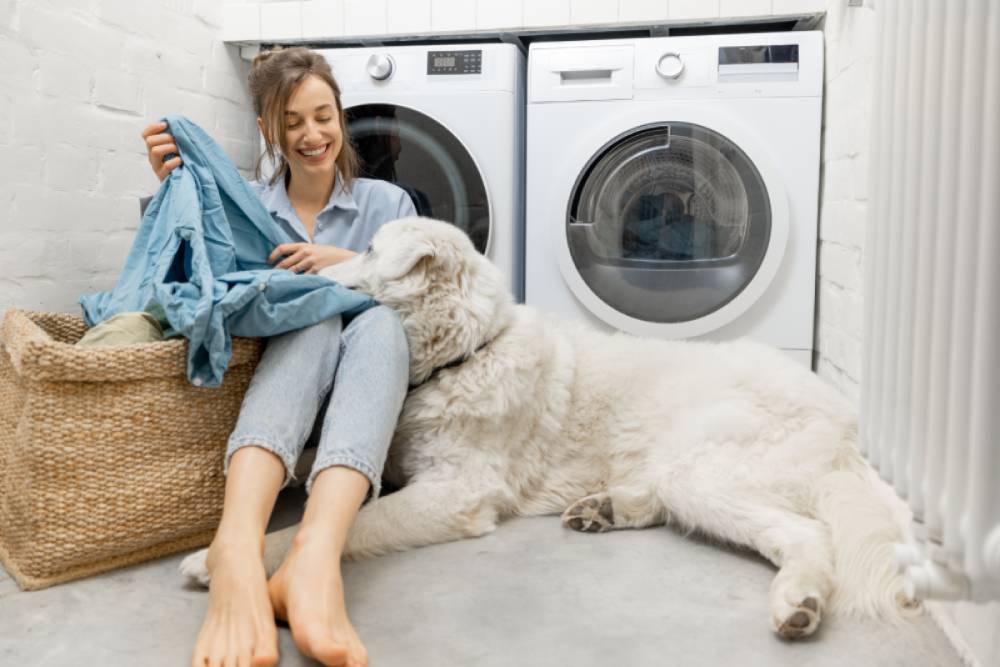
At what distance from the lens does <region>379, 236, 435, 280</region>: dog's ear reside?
176 cm

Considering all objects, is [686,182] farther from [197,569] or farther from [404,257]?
[197,569]

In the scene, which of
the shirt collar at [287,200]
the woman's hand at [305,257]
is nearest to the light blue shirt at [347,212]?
the shirt collar at [287,200]

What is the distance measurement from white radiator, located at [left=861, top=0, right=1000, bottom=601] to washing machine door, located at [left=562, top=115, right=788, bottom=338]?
60.8 inches

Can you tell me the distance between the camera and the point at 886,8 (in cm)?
117

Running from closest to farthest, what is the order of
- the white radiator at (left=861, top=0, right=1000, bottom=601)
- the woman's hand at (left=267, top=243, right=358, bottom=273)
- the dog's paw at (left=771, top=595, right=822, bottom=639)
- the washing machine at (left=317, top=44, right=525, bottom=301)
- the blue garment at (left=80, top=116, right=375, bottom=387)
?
the white radiator at (left=861, top=0, right=1000, bottom=601) < the dog's paw at (left=771, top=595, right=822, bottom=639) < the blue garment at (left=80, top=116, right=375, bottom=387) < the woman's hand at (left=267, top=243, right=358, bottom=273) < the washing machine at (left=317, top=44, right=525, bottom=301)

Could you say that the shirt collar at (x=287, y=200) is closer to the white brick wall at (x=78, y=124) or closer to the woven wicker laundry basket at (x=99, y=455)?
A: the white brick wall at (x=78, y=124)

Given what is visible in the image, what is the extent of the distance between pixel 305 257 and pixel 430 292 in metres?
0.37

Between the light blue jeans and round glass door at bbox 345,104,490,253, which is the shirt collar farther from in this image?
the light blue jeans

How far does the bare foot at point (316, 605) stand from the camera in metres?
1.19

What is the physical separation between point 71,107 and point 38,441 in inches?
50.3

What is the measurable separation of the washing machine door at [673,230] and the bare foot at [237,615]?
1713mm

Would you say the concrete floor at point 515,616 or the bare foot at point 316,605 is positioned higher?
the bare foot at point 316,605

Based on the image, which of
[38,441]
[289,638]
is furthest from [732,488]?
[38,441]

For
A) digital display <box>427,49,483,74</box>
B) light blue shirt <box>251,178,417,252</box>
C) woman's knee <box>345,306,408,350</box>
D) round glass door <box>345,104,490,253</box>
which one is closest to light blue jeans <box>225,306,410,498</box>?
woman's knee <box>345,306,408,350</box>
